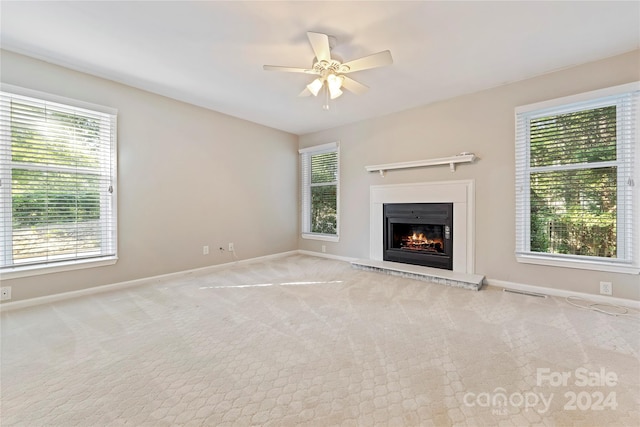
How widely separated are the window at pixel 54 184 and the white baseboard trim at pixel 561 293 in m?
4.75

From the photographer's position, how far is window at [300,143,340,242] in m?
5.14

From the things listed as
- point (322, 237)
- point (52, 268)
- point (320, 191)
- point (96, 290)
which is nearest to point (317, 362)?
point (96, 290)

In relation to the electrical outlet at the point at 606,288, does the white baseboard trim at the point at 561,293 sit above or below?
below

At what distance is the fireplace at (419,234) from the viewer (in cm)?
379

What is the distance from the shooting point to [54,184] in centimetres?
285

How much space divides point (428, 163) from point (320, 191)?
222cm

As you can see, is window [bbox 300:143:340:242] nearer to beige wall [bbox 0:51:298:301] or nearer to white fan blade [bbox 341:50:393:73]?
beige wall [bbox 0:51:298:301]

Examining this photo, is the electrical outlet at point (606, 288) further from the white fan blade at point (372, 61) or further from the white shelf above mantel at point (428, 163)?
the white fan blade at point (372, 61)

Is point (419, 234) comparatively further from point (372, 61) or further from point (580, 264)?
point (372, 61)

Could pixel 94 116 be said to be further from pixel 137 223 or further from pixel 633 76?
pixel 633 76

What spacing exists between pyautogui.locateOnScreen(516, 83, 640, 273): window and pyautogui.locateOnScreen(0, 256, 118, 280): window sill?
16.2ft

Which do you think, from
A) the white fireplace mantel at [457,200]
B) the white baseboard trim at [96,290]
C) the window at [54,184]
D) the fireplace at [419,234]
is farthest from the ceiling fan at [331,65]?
the white baseboard trim at [96,290]

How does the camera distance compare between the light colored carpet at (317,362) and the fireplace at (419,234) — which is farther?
the fireplace at (419,234)

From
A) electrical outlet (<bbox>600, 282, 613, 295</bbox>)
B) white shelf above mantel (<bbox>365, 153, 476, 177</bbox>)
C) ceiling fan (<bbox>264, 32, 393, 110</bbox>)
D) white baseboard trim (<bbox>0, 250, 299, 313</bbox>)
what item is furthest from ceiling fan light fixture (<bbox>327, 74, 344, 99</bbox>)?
electrical outlet (<bbox>600, 282, 613, 295</bbox>)
